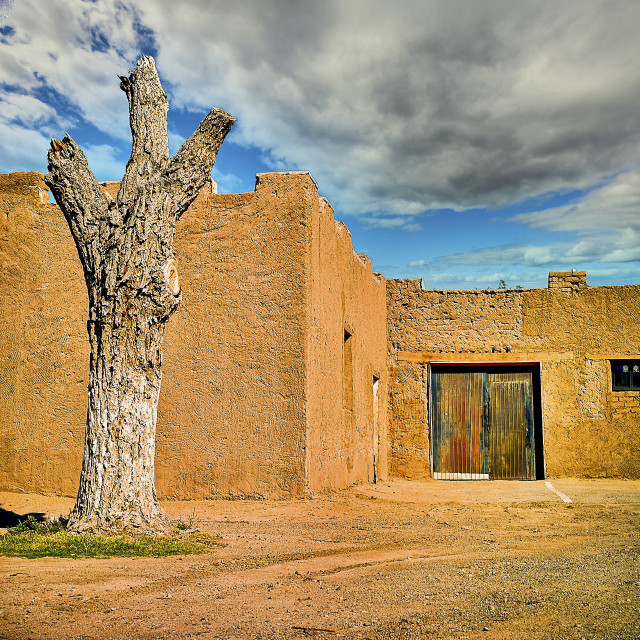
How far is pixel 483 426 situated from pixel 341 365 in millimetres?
5875

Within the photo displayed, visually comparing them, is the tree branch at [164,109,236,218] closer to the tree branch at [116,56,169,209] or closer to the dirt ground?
the tree branch at [116,56,169,209]

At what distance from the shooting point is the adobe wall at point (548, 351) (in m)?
14.2

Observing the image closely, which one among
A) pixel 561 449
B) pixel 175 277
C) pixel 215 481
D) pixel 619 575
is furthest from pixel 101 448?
pixel 561 449

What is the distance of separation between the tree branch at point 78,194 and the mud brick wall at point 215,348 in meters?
2.38

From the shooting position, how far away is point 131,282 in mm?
6227

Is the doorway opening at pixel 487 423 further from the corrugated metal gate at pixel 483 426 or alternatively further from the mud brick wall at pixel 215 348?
the mud brick wall at pixel 215 348

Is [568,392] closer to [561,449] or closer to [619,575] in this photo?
[561,449]

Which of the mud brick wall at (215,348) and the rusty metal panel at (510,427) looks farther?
the rusty metal panel at (510,427)

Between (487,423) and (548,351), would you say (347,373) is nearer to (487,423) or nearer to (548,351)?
(487,423)

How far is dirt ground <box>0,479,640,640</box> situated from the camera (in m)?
3.36

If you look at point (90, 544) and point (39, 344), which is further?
point (39, 344)

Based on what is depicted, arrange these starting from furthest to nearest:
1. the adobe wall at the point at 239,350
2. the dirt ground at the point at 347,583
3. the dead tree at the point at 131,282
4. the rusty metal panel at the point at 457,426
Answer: the rusty metal panel at the point at 457,426
the adobe wall at the point at 239,350
the dead tree at the point at 131,282
the dirt ground at the point at 347,583

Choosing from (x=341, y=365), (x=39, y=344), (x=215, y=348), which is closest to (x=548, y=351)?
(x=341, y=365)

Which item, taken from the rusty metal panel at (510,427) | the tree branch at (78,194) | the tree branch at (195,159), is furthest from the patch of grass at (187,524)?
the rusty metal panel at (510,427)
